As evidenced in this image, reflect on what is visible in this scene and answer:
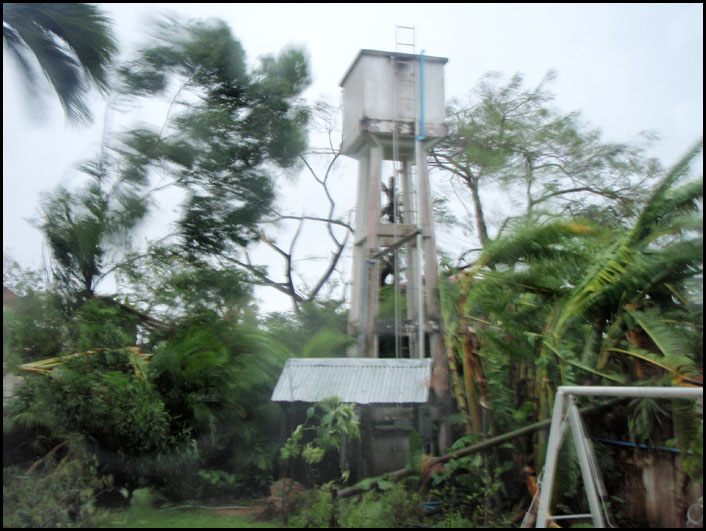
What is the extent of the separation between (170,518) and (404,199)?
5818 mm

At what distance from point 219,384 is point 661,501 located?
500cm

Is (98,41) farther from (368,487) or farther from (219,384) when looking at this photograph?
(368,487)

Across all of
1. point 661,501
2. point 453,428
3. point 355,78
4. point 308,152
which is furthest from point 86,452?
point 308,152

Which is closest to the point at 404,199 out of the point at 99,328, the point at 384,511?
the point at 99,328

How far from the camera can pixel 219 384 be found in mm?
8070

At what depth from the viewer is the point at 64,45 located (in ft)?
24.3

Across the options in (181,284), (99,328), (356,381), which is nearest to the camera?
(356,381)

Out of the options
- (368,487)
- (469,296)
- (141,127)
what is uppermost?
(141,127)

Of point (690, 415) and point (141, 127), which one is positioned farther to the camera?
point (141, 127)

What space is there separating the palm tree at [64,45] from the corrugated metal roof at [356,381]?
13.1 ft

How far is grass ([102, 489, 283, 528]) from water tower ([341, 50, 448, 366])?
3.10 m

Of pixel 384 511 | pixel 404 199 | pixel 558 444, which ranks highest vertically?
pixel 404 199

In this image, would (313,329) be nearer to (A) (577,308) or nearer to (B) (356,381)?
(B) (356,381)

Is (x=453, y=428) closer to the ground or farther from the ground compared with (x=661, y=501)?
farther from the ground
